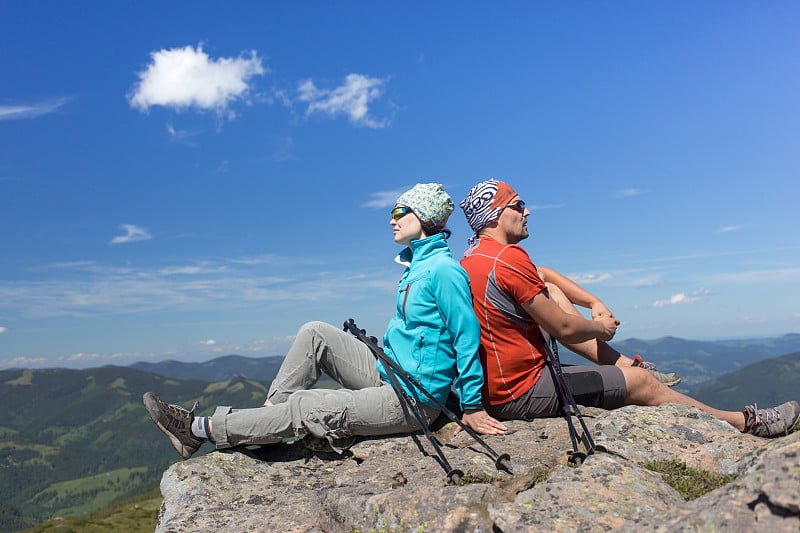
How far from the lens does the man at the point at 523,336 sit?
7070mm

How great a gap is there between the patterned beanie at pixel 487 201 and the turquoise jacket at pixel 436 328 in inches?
22.8

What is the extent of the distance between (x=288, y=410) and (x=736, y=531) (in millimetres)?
5537

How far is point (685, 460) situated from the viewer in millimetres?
6250

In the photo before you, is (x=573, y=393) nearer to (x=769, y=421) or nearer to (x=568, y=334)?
(x=568, y=334)

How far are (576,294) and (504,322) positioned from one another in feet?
6.05

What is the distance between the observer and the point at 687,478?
580 cm

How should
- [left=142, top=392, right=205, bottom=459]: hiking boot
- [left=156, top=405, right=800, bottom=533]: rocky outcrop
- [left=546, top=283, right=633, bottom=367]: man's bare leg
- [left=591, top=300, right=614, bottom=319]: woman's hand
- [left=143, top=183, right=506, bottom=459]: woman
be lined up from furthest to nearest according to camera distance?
[left=546, top=283, right=633, bottom=367]: man's bare leg < [left=591, top=300, right=614, bottom=319]: woman's hand < [left=142, top=392, right=205, bottom=459]: hiking boot < [left=143, top=183, right=506, bottom=459]: woman < [left=156, top=405, right=800, bottom=533]: rocky outcrop

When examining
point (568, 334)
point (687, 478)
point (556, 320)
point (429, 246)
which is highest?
point (429, 246)

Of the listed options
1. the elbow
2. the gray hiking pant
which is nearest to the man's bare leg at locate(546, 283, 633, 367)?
the elbow

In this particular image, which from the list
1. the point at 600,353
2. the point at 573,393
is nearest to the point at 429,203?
the point at 573,393

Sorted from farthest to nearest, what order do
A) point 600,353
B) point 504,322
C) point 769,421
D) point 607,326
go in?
point 600,353
point 607,326
point 504,322
point 769,421

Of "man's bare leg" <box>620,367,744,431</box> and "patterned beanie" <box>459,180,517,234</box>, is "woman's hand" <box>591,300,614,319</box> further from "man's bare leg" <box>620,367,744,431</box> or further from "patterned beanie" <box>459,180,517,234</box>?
"patterned beanie" <box>459,180,517,234</box>

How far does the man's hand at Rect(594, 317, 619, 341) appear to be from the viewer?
7.48 metres

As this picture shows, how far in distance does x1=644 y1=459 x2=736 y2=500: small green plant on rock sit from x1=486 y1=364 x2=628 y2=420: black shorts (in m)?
1.56
